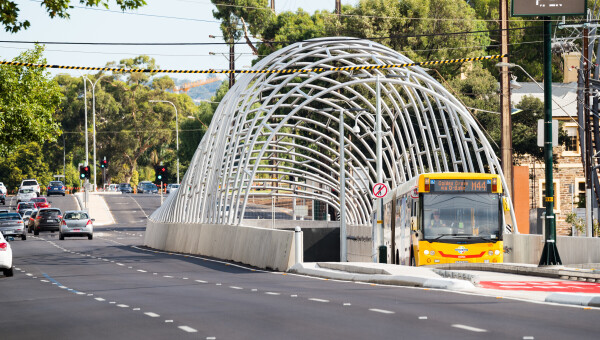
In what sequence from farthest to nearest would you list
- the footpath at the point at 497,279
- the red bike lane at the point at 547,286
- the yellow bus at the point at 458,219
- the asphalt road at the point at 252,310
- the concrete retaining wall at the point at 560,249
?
the yellow bus at the point at 458,219, the concrete retaining wall at the point at 560,249, the red bike lane at the point at 547,286, the footpath at the point at 497,279, the asphalt road at the point at 252,310

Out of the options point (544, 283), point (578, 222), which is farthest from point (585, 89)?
point (544, 283)

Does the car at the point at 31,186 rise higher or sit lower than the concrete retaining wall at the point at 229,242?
higher

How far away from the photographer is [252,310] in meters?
16.9

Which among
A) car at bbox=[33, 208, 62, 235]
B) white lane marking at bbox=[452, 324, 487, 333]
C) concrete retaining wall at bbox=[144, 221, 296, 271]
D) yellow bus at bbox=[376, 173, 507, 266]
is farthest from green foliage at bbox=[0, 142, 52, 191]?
white lane marking at bbox=[452, 324, 487, 333]

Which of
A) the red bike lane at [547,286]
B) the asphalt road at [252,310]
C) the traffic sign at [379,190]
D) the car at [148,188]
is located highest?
the car at [148,188]

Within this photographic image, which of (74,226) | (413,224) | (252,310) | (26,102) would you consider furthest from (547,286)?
(74,226)

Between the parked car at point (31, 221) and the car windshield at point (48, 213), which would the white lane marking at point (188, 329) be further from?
the parked car at point (31, 221)

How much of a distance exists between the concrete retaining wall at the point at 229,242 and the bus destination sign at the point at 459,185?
495 cm

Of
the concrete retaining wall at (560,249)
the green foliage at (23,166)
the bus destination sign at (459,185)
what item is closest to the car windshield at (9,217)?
the concrete retaining wall at (560,249)

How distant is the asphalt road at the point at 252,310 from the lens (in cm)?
1333

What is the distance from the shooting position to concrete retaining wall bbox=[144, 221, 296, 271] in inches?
1251

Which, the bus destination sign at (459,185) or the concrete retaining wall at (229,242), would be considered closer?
the bus destination sign at (459,185)

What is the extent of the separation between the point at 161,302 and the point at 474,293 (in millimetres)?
6307

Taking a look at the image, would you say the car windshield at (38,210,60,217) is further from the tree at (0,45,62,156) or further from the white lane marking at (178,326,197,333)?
the white lane marking at (178,326,197,333)
